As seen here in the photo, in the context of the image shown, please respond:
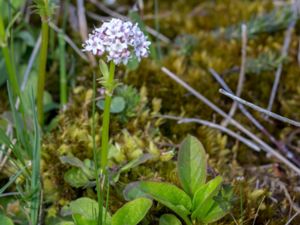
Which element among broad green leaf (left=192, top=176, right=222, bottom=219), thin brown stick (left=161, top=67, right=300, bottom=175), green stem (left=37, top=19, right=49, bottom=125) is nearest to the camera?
broad green leaf (left=192, top=176, right=222, bottom=219)

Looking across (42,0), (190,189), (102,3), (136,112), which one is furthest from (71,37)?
(190,189)

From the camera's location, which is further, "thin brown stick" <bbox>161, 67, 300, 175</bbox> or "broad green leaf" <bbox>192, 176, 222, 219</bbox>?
"thin brown stick" <bbox>161, 67, 300, 175</bbox>

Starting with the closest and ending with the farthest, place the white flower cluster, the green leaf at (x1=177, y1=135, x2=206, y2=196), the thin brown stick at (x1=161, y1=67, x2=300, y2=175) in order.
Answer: the white flower cluster
the green leaf at (x1=177, y1=135, x2=206, y2=196)
the thin brown stick at (x1=161, y1=67, x2=300, y2=175)

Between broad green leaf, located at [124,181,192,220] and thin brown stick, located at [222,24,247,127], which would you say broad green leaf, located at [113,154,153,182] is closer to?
broad green leaf, located at [124,181,192,220]

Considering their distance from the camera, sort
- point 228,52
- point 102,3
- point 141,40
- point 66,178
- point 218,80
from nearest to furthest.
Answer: point 141,40, point 66,178, point 218,80, point 228,52, point 102,3

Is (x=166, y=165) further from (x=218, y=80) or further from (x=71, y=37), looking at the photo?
(x=71, y=37)

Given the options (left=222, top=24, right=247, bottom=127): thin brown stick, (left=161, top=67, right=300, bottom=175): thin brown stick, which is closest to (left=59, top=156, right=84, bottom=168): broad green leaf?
(left=161, top=67, right=300, bottom=175): thin brown stick

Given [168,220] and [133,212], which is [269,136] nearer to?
[168,220]
